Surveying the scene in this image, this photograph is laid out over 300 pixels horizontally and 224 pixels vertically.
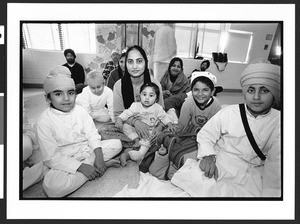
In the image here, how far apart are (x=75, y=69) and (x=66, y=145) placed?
16.5 inches

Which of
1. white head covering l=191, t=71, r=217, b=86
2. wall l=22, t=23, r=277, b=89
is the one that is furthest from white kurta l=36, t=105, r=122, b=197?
white head covering l=191, t=71, r=217, b=86

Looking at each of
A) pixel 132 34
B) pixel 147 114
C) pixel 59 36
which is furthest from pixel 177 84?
pixel 59 36

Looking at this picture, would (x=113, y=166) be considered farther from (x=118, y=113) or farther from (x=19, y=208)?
(x=19, y=208)

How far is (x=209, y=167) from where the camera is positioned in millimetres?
1166

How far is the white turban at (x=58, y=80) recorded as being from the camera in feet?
3.84

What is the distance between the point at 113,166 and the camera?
51.8 inches

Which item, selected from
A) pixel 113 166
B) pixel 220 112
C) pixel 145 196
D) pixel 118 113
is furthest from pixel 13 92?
→ pixel 220 112

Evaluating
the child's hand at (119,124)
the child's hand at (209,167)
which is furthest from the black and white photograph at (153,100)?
the child's hand at (119,124)

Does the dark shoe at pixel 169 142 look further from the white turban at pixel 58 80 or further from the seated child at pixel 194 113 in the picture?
the white turban at pixel 58 80

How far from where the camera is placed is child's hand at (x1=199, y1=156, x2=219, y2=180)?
1.16 m

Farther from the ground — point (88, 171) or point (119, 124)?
point (119, 124)

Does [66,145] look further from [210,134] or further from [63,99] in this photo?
[210,134]

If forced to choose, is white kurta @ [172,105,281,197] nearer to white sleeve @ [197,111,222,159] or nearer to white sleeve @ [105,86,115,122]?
white sleeve @ [197,111,222,159]

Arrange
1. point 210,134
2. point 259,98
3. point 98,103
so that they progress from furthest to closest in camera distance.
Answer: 1. point 98,103
2. point 210,134
3. point 259,98
